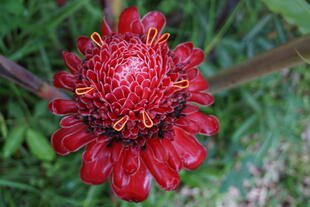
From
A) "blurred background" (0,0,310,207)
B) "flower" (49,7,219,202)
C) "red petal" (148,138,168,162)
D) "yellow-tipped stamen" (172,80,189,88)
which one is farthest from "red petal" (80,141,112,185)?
"blurred background" (0,0,310,207)

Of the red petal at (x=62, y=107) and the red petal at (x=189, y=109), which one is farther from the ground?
the red petal at (x=62, y=107)

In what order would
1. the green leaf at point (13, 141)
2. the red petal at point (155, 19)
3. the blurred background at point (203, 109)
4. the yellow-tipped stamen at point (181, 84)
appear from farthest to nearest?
the blurred background at point (203, 109), the green leaf at point (13, 141), the red petal at point (155, 19), the yellow-tipped stamen at point (181, 84)

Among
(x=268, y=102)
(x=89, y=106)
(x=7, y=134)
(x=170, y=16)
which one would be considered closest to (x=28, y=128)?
(x=7, y=134)

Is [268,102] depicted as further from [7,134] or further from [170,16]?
[7,134]

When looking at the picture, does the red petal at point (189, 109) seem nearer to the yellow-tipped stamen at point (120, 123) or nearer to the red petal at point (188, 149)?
the red petal at point (188, 149)

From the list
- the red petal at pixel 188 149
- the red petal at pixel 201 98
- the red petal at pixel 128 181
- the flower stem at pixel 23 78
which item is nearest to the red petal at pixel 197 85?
the red petal at pixel 201 98

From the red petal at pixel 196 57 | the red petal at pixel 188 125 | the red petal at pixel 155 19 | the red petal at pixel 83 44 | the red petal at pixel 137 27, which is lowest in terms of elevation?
the red petal at pixel 188 125
